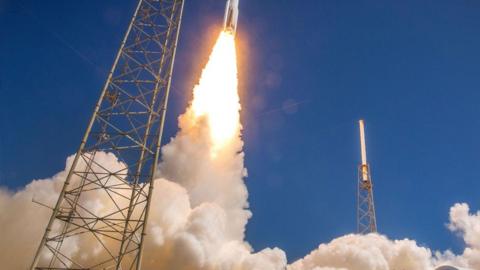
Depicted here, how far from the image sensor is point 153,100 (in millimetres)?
27734

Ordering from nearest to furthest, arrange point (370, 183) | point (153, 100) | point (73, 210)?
point (73, 210) < point (153, 100) < point (370, 183)

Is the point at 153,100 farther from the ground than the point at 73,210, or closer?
farther from the ground

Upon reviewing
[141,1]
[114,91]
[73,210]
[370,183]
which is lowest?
[73,210]

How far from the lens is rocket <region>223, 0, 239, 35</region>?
4381 cm

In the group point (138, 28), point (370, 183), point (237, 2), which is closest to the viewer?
point (138, 28)

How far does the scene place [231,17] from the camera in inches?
1736

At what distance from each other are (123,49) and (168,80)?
3608 millimetres

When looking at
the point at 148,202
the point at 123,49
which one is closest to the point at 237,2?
the point at 123,49

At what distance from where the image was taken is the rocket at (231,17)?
43.8 metres

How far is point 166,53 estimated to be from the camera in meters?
30.0

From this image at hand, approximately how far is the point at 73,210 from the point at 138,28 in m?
13.3

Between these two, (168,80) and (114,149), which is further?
(168,80)

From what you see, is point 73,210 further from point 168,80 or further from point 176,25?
point 176,25

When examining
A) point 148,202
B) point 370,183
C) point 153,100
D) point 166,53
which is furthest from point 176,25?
point 370,183
